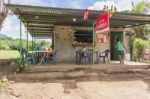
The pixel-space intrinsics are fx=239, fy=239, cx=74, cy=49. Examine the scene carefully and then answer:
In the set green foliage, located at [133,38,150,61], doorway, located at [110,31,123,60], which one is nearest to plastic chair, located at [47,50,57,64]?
doorway, located at [110,31,123,60]

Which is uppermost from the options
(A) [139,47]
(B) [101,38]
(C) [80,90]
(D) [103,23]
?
(D) [103,23]

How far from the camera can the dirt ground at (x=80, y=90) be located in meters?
9.00

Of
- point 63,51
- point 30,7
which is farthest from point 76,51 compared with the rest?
point 30,7

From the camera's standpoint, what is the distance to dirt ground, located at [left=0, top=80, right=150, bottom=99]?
9.00m

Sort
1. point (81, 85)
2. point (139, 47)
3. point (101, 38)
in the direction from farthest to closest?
point (139, 47) → point (101, 38) → point (81, 85)

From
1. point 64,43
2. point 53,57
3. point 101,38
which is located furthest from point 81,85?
point 101,38

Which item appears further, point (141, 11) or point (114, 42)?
point (141, 11)

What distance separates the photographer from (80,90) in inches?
381

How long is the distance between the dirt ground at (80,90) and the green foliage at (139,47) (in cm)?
733

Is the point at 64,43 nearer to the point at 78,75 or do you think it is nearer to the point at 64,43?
the point at 64,43

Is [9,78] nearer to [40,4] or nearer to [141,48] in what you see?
[40,4]

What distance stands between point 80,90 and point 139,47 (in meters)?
9.67

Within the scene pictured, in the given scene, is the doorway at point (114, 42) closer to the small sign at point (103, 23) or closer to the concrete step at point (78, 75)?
the concrete step at point (78, 75)

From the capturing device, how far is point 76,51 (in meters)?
13.7
